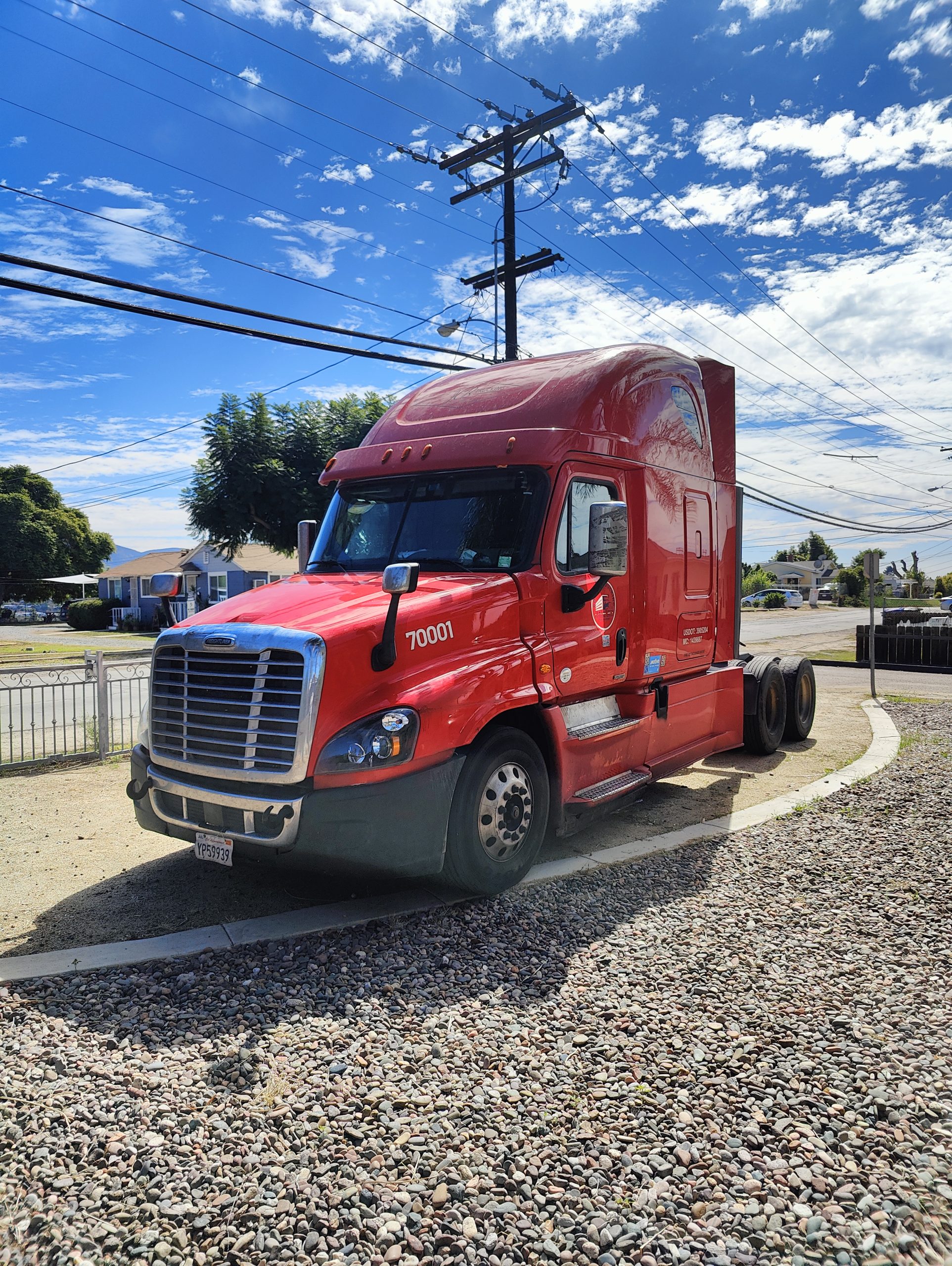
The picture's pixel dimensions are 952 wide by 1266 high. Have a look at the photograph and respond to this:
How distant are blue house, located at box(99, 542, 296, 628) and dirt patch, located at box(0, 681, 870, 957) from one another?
34006 mm

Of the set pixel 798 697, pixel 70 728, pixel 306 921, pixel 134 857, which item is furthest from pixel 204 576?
pixel 306 921

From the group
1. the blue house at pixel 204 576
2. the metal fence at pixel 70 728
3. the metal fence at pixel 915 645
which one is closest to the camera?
the metal fence at pixel 70 728

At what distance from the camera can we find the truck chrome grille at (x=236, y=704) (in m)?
4.21

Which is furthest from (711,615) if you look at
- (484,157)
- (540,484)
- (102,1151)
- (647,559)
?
(484,157)

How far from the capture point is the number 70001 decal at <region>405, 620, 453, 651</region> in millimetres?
4492

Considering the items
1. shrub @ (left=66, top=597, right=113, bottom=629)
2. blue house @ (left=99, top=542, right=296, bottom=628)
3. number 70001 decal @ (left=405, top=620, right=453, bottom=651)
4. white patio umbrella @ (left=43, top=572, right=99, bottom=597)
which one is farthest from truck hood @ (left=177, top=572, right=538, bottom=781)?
white patio umbrella @ (left=43, top=572, right=99, bottom=597)

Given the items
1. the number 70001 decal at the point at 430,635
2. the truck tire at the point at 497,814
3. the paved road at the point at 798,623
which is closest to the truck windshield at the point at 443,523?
the number 70001 decal at the point at 430,635

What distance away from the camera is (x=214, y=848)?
4.53 meters

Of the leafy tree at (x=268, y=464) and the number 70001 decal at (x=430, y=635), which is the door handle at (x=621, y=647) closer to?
the number 70001 decal at (x=430, y=635)

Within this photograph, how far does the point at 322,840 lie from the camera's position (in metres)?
4.20

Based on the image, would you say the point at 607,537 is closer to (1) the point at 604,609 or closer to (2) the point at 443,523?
(1) the point at 604,609

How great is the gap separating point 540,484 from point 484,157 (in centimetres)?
1588

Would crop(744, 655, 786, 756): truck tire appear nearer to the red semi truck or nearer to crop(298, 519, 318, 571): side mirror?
the red semi truck

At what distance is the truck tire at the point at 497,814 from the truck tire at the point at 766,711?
4.66m
